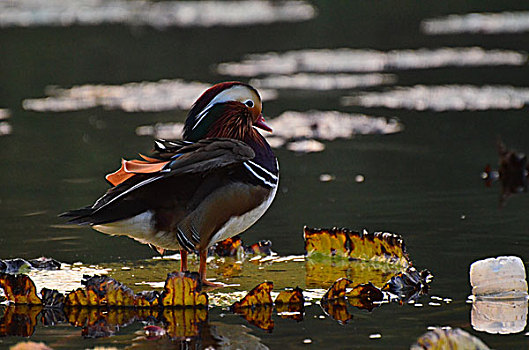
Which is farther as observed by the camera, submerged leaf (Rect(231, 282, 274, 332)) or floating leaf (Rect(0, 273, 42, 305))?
floating leaf (Rect(0, 273, 42, 305))

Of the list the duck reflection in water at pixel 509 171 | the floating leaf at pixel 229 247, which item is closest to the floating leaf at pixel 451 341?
the floating leaf at pixel 229 247

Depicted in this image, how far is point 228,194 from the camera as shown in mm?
6652

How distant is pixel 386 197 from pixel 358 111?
5.00 meters

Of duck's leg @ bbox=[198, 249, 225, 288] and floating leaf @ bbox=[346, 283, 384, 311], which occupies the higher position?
duck's leg @ bbox=[198, 249, 225, 288]

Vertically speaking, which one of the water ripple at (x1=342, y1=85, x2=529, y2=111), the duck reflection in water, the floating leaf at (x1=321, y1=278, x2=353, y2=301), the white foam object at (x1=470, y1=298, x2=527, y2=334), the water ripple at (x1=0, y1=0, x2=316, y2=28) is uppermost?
the water ripple at (x1=0, y1=0, x2=316, y2=28)

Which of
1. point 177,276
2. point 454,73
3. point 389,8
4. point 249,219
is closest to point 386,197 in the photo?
point 249,219

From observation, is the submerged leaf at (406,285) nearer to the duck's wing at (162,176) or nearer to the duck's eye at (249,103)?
the duck's wing at (162,176)

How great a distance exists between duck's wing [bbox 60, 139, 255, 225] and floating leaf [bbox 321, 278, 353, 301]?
0.93 m

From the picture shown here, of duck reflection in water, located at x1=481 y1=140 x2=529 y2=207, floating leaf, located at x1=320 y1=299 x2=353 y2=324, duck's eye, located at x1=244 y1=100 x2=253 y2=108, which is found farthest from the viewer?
duck reflection in water, located at x1=481 y1=140 x2=529 y2=207

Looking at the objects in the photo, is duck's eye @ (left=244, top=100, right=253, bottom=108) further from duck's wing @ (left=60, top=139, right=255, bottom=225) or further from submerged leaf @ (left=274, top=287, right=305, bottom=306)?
submerged leaf @ (left=274, top=287, right=305, bottom=306)

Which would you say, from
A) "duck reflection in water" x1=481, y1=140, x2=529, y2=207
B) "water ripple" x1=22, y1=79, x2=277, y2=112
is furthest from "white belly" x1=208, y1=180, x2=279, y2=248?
"water ripple" x1=22, y1=79, x2=277, y2=112

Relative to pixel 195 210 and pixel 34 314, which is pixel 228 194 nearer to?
pixel 195 210

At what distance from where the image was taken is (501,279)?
20.6ft

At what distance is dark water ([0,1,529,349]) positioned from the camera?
6102mm
